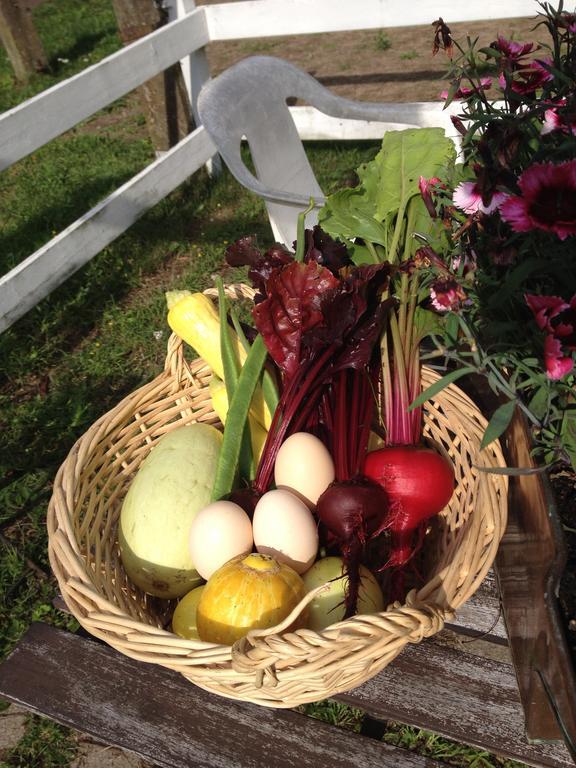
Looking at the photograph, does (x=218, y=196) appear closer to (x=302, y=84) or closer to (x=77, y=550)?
(x=302, y=84)

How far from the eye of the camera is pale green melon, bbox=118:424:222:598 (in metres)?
1.49

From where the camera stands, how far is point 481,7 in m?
3.31

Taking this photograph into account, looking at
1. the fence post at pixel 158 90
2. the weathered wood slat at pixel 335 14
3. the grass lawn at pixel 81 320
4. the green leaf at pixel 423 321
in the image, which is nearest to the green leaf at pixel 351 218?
the green leaf at pixel 423 321

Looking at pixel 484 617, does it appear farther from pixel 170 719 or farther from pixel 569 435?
pixel 170 719

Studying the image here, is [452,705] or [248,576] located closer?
[248,576]

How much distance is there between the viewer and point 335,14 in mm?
→ 3605

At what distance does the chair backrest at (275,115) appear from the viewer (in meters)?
2.63

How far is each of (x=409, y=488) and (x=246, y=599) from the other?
0.41 m

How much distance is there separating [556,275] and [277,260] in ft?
2.29

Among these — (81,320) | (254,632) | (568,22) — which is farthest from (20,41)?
(254,632)

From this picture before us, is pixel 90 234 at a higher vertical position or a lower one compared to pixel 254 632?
higher

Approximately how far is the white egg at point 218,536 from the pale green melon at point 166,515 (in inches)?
3.9

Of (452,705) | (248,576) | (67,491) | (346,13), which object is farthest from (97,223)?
(452,705)

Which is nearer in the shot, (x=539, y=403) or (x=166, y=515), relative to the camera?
(x=539, y=403)
